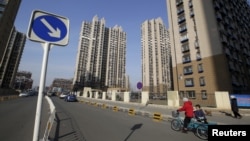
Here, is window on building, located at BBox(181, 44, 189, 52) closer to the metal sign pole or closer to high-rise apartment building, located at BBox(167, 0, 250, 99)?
high-rise apartment building, located at BBox(167, 0, 250, 99)

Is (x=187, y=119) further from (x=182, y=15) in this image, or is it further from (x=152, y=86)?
(x=152, y=86)

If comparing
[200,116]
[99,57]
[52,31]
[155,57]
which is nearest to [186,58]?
[200,116]

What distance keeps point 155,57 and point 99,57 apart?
40.9 m

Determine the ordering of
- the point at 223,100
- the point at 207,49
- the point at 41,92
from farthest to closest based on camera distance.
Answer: the point at 207,49, the point at 223,100, the point at 41,92

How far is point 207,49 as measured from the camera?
114ft

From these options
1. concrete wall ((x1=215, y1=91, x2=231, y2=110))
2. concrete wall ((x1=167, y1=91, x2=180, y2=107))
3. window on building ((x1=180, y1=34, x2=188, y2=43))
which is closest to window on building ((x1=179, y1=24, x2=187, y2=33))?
window on building ((x1=180, y1=34, x2=188, y2=43))

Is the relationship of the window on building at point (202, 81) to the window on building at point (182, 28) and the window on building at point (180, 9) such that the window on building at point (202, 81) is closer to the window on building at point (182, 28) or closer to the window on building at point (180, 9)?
the window on building at point (182, 28)

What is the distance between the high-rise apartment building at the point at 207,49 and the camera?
32.8 meters

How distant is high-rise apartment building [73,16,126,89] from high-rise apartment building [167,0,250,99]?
251 ft

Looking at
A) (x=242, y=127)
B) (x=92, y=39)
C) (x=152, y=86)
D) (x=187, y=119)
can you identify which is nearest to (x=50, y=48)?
(x=242, y=127)

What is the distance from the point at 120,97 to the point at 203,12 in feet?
92.0

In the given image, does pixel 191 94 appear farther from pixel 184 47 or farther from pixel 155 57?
pixel 155 57

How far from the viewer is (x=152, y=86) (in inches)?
3952

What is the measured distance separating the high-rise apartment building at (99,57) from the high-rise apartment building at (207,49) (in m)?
76.6
